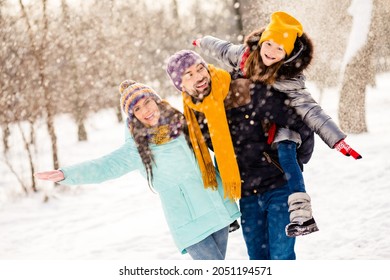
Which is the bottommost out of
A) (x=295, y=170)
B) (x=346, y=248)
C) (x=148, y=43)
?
(x=346, y=248)

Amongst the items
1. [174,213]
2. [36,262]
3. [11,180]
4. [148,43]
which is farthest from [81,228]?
[148,43]

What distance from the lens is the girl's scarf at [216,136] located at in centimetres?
170

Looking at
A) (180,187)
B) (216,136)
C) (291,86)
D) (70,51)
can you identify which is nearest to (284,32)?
(291,86)

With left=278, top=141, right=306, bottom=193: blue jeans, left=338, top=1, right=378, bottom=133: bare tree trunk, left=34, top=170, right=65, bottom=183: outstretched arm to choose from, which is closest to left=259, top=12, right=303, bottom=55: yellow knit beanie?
left=278, top=141, right=306, bottom=193: blue jeans

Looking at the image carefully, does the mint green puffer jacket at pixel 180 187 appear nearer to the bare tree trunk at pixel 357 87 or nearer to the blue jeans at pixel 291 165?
the blue jeans at pixel 291 165

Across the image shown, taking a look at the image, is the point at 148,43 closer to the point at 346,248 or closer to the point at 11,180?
the point at 11,180

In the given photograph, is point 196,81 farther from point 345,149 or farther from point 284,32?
point 345,149

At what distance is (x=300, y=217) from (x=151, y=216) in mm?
2613

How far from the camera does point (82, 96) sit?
10273 mm

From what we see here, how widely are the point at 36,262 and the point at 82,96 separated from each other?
27.0 ft

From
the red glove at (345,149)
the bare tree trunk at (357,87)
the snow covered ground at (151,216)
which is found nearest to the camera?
the red glove at (345,149)

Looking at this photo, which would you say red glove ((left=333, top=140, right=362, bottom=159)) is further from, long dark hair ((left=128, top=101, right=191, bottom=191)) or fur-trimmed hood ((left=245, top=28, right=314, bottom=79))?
long dark hair ((left=128, top=101, right=191, bottom=191))

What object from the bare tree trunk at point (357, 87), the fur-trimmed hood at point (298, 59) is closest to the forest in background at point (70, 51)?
the bare tree trunk at point (357, 87)

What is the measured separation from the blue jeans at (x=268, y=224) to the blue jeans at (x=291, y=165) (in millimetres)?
152
